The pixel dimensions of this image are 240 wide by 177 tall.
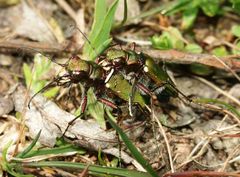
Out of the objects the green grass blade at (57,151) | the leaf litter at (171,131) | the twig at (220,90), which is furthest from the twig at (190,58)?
the green grass blade at (57,151)

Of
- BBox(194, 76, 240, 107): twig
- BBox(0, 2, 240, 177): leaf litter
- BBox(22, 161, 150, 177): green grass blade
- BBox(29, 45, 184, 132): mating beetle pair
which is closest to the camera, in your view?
BBox(22, 161, 150, 177): green grass blade

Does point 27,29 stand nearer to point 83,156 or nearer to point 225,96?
point 83,156

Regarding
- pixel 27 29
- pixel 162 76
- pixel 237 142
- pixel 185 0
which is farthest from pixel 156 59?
pixel 27 29

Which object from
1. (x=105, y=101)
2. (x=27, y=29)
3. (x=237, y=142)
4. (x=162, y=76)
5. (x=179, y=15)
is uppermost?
(x=179, y=15)

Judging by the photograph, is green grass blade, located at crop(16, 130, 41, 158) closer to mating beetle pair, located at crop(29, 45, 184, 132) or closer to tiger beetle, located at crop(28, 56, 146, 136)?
tiger beetle, located at crop(28, 56, 146, 136)

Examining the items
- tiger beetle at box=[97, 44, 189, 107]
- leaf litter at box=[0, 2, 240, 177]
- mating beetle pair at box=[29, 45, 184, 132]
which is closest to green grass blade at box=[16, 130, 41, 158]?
leaf litter at box=[0, 2, 240, 177]

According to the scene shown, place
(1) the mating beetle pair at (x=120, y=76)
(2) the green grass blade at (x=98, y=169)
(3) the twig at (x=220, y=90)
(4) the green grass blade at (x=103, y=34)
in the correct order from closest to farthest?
1. (2) the green grass blade at (x=98, y=169)
2. (1) the mating beetle pair at (x=120, y=76)
3. (4) the green grass blade at (x=103, y=34)
4. (3) the twig at (x=220, y=90)

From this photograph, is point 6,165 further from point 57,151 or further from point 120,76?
point 120,76

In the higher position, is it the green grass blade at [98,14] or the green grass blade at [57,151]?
the green grass blade at [98,14]

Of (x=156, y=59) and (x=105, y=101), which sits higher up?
(x=156, y=59)

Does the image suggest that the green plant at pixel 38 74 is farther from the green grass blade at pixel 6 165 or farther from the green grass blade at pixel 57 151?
the green grass blade at pixel 6 165

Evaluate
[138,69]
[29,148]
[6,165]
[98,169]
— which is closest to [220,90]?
[138,69]
